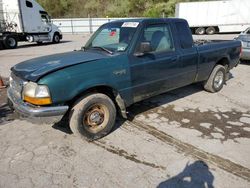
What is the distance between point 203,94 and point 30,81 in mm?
4403

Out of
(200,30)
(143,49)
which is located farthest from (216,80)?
(200,30)

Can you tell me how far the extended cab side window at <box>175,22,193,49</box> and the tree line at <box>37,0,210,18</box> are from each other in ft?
129

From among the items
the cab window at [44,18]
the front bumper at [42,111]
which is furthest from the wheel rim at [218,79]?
the cab window at [44,18]

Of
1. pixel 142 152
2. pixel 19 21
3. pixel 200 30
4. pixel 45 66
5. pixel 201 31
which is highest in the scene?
pixel 19 21

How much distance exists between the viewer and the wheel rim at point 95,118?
376 cm

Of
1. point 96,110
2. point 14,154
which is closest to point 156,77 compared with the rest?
point 96,110

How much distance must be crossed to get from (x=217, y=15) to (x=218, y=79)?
70.4ft

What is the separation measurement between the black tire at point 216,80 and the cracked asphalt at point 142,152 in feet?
3.42

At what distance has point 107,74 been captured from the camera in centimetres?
366

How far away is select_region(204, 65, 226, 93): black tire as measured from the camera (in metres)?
5.93

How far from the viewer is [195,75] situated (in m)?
5.32

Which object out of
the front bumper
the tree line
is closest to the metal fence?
the tree line

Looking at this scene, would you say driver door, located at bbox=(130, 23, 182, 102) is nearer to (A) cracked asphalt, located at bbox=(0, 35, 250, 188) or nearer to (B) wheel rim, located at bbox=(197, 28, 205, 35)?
(A) cracked asphalt, located at bbox=(0, 35, 250, 188)

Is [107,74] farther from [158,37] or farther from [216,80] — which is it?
[216,80]
